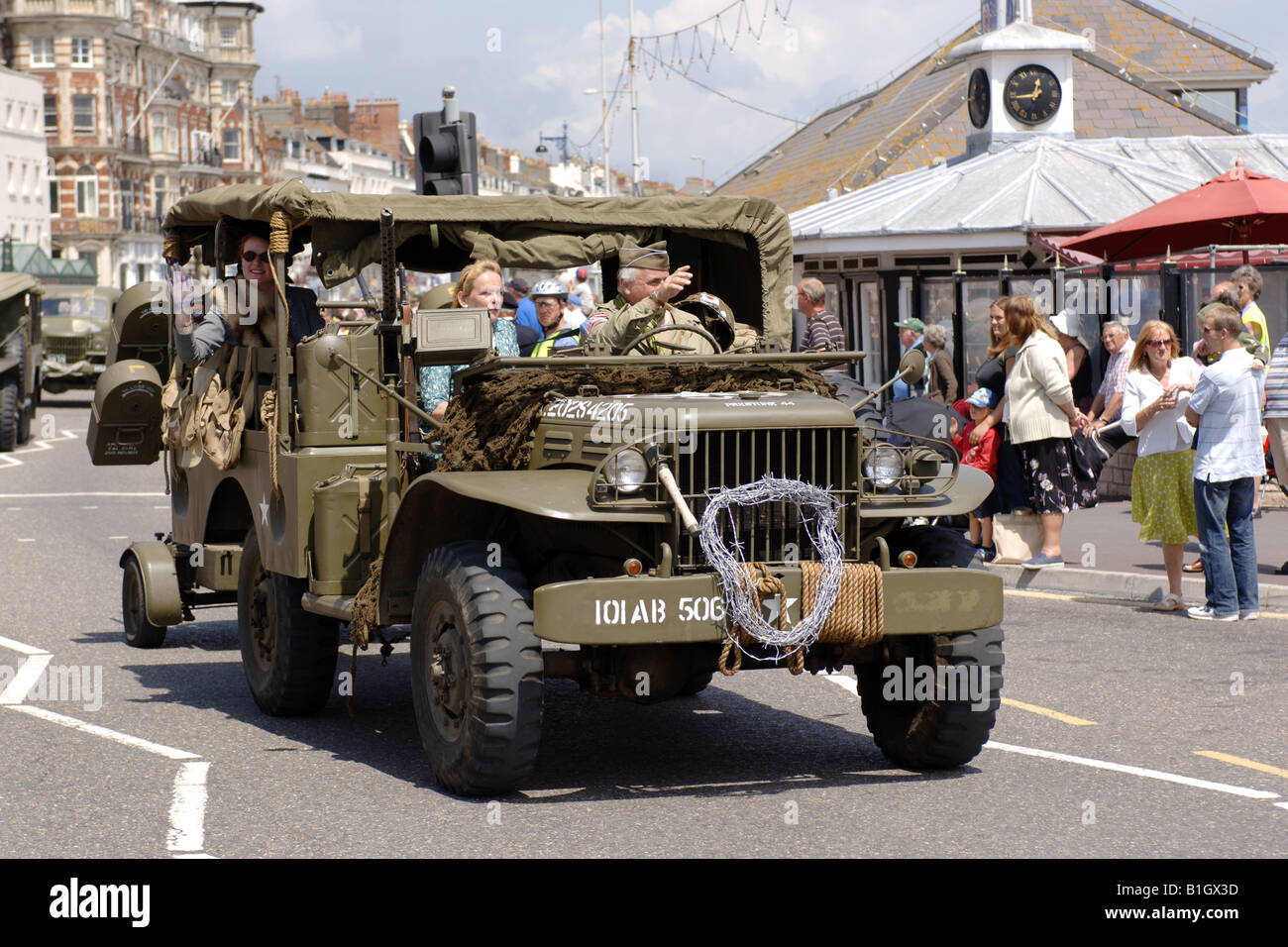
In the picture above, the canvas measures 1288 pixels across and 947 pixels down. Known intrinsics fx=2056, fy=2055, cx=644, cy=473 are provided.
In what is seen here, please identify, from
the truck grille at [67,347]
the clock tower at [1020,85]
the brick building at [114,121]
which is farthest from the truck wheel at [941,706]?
the brick building at [114,121]

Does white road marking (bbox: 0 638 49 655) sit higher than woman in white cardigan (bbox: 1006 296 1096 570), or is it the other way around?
woman in white cardigan (bbox: 1006 296 1096 570)

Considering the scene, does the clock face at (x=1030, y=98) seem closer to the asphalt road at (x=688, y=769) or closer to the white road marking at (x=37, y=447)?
the white road marking at (x=37, y=447)

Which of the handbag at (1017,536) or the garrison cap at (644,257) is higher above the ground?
the garrison cap at (644,257)

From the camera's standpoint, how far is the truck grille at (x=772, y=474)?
23.5 ft

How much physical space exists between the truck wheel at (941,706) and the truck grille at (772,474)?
525 mm

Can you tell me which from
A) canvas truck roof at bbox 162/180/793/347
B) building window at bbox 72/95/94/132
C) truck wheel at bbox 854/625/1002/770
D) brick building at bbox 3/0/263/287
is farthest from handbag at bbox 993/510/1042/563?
building window at bbox 72/95/94/132

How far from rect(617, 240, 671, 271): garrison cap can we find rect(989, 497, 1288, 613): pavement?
513 centimetres

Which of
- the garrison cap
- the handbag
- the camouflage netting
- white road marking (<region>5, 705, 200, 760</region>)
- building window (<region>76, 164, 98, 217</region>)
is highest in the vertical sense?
building window (<region>76, 164, 98, 217</region>)

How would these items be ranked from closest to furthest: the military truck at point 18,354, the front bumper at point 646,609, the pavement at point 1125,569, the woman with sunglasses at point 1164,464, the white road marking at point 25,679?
the front bumper at point 646,609 < the white road marking at point 25,679 < the woman with sunglasses at point 1164,464 < the pavement at point 1125,569 < the military truck at point 18,354

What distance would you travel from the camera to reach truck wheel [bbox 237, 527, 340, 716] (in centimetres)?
897

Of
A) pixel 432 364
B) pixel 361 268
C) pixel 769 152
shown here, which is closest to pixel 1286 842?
pixel 432 364

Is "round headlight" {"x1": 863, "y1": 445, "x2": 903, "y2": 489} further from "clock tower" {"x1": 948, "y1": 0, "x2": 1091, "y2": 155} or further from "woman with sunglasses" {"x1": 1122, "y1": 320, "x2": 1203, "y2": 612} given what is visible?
"clock tower" {"x1": 948, "y1": 0, "x2": 1091, "y2": 155}

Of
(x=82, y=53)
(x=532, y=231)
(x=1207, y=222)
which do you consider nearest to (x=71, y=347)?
(x=1207, y=222)
